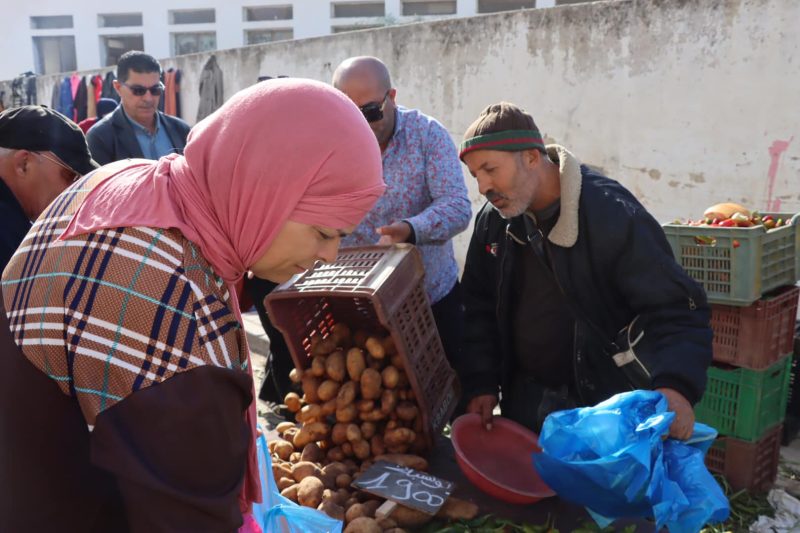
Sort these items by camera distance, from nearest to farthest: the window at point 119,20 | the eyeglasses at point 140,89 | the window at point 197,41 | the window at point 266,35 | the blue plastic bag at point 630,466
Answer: the blue plastic bag at point 630,466 → the eyeglasses at point 140,89 → the window at point 266,35 → the window at point 197,41 → the window at point 119,20

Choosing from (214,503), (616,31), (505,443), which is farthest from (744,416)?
(616,31)

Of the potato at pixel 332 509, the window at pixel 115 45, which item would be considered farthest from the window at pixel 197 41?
the potato at pixel 332 509

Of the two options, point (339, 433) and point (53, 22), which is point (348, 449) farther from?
point (53, 22)

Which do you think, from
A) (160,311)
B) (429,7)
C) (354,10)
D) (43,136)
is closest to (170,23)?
(354,10)

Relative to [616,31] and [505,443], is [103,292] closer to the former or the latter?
[505,443]

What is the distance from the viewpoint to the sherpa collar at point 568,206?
7.18ft

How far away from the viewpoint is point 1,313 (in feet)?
3.76

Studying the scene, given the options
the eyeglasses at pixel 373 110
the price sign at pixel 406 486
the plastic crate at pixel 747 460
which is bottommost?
the plastic crate at pixel 747 460

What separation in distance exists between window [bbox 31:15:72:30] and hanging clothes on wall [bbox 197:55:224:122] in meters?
24.2

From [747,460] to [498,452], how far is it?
1.43 metres

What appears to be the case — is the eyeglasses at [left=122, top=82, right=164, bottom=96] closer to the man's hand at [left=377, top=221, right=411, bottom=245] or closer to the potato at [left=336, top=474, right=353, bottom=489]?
the man's hand at [left=377, top=221, right=411, bottom=245]

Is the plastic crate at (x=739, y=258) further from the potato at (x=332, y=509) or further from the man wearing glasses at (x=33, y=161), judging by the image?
the man wearing glasses at (x=33, y=161)

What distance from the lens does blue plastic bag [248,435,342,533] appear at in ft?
5.57

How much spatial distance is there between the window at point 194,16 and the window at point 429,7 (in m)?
8.36
